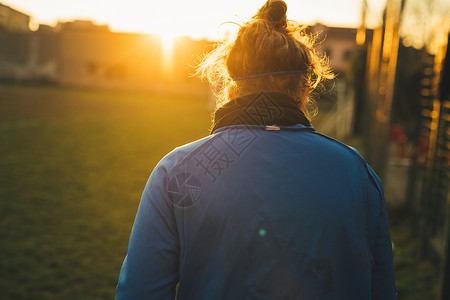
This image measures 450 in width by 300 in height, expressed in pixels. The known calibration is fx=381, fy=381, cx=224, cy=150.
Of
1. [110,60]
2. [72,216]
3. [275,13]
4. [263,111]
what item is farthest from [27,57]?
[263,111]

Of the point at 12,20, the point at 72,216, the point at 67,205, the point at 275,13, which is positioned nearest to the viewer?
the point at 275,13

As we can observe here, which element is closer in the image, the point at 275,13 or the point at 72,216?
the point at 275,13

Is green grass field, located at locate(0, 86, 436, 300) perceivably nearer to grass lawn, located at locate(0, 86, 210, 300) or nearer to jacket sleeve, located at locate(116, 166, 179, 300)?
grass lawn, located at locate(0, 86, 210, 300)

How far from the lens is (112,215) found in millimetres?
5551

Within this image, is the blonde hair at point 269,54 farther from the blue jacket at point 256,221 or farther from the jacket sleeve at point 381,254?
the jacket sleeve at point 381,254

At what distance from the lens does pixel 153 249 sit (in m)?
1.14

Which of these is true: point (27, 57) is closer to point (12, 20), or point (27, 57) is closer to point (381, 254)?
point (12, 20)

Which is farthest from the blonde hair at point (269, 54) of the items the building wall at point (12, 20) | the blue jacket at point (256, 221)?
the building wall at point (12, 20)

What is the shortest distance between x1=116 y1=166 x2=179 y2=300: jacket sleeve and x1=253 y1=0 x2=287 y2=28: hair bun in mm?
601

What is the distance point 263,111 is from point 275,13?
1.11ft

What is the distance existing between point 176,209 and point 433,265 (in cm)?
437

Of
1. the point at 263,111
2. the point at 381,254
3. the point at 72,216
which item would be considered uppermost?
the point at 263,111

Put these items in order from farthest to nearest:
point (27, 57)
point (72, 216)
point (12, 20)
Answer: point (12, 20) → point (27, 57) → point (72, 216)

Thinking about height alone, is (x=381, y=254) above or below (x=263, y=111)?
below
